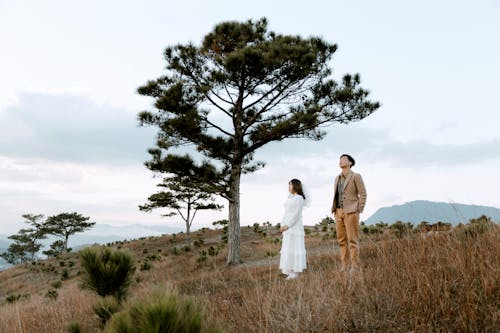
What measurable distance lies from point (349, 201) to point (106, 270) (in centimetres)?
459

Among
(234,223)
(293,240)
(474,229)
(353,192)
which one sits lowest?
(293,240)

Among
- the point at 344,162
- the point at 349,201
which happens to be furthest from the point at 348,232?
the point at 344,162

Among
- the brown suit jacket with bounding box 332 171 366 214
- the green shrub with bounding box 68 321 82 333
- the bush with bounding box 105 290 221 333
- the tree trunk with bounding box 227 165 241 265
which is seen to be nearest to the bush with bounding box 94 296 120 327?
the green shrub with bounding box 68 321 82 333

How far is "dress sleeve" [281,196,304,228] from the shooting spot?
23.8ft

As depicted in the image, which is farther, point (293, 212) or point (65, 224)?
point (65, 224)

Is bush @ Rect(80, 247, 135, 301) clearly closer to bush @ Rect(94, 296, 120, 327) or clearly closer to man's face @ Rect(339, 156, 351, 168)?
bush @ Rect(94, 296, 120, 327)

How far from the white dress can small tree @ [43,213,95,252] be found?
137 ft

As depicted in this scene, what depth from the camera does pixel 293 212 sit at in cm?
730

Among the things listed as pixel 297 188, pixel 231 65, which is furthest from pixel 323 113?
pixel 297 188

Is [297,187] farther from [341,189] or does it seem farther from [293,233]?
[293,233]

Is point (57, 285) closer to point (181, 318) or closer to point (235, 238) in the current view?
point (235, 238)

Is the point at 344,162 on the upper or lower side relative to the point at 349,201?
upper

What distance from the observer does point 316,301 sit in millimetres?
2846

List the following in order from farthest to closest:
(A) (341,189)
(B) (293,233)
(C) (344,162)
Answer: (B) (293,233), (A) (341,189), (C) (344,162)
